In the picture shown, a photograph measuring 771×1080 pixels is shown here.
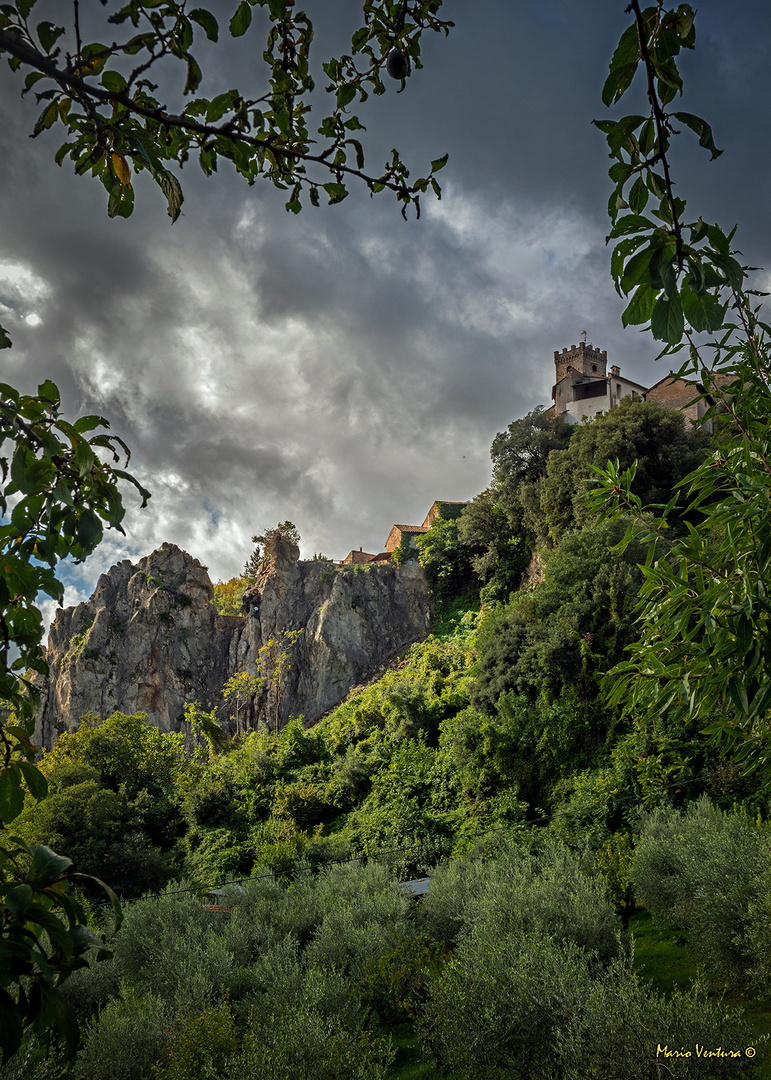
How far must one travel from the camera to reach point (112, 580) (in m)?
31.1

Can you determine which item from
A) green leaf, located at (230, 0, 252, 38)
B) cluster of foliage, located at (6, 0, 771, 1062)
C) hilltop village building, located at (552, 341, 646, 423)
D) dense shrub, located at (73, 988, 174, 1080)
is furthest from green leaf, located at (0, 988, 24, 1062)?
hilltop village building, located at (552, 341, 646, 423)

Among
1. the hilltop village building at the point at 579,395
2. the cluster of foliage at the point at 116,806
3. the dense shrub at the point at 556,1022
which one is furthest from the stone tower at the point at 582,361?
the dense shrub at the point at 556,1022

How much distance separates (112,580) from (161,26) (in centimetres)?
3361

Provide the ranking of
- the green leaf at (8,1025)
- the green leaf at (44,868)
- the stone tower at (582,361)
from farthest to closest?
the stone tower at (582,361)
the green leaf at (44,868)
the green leaf at (8,1025)

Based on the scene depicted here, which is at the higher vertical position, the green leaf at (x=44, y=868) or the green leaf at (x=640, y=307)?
the green leaf at (x=640, y=307)

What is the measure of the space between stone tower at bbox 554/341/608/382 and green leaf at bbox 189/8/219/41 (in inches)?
1648

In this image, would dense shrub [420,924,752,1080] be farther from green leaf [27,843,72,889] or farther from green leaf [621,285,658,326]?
green leaf [621,285,658,326]

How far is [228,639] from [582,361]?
30591mm

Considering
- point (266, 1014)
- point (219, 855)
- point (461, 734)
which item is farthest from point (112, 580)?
point (266, 1014)

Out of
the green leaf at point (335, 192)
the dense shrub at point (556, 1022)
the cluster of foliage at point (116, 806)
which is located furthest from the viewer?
the cluster of foliage at point (116, 806)

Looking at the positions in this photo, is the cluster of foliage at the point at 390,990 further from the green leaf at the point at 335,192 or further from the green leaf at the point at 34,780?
the green leaf at the point at 335,192

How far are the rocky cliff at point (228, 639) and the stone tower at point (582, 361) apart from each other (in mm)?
22944

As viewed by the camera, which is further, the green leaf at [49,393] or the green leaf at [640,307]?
the green leaf at [49,393]

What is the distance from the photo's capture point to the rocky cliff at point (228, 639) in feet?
82.7
